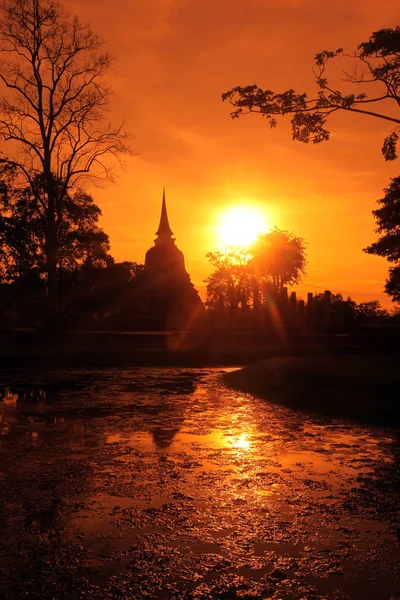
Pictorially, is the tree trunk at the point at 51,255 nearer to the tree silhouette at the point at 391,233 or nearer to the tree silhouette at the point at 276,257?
the tree silhouette at the point at 391,233

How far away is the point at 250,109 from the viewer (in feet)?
56.6

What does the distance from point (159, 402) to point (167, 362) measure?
9890mm

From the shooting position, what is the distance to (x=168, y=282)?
64750 mm

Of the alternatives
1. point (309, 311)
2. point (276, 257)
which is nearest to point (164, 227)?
point (276, 257)

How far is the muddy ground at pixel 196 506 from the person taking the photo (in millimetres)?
4540

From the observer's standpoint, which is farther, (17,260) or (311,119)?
(17,260)

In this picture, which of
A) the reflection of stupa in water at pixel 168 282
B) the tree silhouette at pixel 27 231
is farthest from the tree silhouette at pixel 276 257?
the tree silhouette at pixel 27 231

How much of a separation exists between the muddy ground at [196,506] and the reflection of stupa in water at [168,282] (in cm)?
2954

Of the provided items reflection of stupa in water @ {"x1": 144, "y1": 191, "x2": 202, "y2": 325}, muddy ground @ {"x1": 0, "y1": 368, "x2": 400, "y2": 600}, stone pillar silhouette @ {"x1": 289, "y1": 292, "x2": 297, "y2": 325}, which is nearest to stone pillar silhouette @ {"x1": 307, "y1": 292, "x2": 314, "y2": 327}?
stone pillar silhouette @ {"x1": 289, "y1": 292, "x2": 297, "y2": 325}

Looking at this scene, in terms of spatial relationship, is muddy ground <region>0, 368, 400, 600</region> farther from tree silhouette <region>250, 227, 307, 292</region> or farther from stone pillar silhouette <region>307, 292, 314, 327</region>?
tree silhouette <region>250, 227, 307, 292</region>

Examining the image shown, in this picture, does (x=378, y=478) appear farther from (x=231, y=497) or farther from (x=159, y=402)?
(x=159, y=402)

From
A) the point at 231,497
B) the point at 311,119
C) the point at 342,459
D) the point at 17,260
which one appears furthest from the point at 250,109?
the point at 17,260

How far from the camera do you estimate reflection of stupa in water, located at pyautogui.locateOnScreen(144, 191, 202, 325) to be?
49.2 m

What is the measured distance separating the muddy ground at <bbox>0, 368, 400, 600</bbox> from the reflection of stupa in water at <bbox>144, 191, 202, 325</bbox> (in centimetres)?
2954
